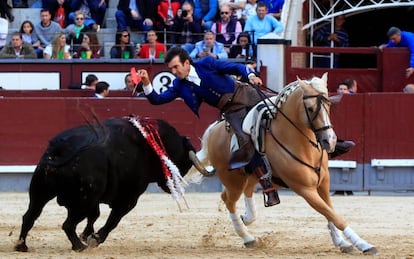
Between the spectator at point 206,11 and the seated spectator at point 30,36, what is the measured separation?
2.14m

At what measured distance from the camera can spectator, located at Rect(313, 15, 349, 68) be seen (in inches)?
647

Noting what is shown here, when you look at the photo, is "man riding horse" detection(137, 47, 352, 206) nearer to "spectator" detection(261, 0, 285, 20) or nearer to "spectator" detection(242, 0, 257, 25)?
"spectator" detection(242, 0, 257, 25)

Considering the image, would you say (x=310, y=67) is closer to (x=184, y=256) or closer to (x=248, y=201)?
(x=248, y=201)

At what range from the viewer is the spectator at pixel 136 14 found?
52.3 feet

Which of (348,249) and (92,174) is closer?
(92,174)

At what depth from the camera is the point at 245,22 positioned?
15609mm

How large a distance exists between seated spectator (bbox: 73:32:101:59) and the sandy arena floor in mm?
2528

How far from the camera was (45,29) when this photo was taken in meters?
15.6

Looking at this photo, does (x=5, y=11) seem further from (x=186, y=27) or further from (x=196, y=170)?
(x=196, y=170)

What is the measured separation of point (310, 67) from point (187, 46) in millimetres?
2301

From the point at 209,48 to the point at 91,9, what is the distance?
7.57 ft

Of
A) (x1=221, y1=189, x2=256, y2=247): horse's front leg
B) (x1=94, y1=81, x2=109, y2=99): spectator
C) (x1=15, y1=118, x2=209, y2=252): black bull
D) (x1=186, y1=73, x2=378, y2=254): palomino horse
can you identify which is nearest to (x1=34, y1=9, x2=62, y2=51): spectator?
(x1=94, y1=81, x2=109, y2=99): spectator

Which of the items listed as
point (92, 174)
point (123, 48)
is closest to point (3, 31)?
point (123, 48)

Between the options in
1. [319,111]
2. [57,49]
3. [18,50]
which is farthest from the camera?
[57,49]
